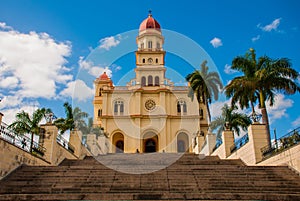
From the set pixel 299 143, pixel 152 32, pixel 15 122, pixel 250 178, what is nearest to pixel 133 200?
pixel 250 178

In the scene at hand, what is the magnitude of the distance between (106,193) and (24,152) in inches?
201

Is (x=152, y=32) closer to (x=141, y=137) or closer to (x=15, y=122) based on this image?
(x=141, y=137)

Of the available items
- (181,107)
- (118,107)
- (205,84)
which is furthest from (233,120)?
(118,107)

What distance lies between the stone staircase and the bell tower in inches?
1182

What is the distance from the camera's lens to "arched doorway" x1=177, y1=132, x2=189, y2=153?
38.9 m

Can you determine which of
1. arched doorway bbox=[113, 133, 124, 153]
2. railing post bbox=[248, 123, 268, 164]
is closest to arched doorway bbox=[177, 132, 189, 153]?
arched doorway bbox=[113, 133, 124, 153]

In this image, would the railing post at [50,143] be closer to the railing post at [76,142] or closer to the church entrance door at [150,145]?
the railing post at [76,142]

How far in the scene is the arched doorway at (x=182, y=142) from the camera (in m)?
38.9

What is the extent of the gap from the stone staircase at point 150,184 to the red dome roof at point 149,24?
3788cm

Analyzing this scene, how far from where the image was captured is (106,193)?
8.80 metres

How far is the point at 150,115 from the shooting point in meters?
38.5

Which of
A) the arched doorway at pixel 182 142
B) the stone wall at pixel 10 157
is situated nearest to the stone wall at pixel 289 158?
the stone wall at pixel 10 157

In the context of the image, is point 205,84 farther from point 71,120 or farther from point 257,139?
point 257,139

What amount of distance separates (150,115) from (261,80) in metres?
21.5
